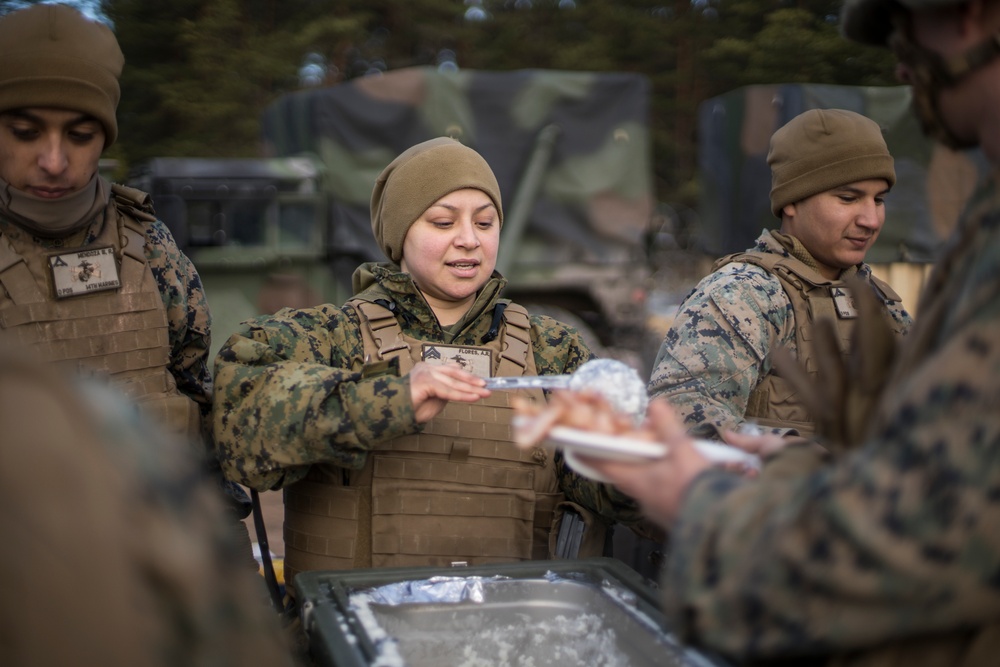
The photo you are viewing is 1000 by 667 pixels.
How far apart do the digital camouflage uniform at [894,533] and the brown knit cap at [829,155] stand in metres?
1.91

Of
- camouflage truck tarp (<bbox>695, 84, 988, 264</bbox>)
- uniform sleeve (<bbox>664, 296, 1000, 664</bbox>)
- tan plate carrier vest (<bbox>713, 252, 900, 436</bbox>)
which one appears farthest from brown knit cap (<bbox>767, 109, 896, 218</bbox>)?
camouflage truck tarp (<bbox>695, 84, 988, 264</bbox>)

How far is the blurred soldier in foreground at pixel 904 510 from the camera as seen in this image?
964 mm

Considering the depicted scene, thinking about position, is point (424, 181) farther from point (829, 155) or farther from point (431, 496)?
point (829, 155)

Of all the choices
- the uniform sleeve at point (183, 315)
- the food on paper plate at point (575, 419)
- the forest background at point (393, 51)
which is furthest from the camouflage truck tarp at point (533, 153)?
the food on paper plate at point (575, 419)

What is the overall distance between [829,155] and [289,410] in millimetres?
1938

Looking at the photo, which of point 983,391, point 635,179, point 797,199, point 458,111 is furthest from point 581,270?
point 983,391

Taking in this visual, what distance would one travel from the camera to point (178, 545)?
2.63 feet

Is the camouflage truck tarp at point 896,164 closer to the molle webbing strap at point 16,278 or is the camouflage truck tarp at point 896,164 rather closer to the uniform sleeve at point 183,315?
the uniform sleeve at point 183,315

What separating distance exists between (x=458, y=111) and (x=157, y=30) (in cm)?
838

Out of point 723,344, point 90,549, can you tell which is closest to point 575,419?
point 90,549

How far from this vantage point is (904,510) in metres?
0.97

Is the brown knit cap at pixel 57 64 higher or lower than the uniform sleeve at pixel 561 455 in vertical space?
higher

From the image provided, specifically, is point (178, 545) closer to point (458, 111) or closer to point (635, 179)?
Answer: point (458, 111)

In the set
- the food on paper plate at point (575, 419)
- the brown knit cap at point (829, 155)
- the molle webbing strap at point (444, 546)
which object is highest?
the brown knit cap at point (829, 155)
